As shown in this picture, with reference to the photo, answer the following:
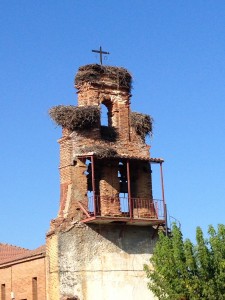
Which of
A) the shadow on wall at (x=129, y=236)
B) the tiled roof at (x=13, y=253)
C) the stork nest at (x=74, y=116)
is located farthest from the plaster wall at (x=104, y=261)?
the stork nest at (x=74, y=116)

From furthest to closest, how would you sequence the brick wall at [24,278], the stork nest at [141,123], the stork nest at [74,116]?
the stork nest at [141,123] → the stork nest at [74,116] → the brick wall at [24,278]

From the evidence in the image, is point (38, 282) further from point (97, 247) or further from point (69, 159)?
point (69, 159)

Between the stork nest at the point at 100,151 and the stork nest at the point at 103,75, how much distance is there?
9.32 ft

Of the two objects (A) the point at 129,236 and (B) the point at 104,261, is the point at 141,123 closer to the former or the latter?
(A) the point at 129,236

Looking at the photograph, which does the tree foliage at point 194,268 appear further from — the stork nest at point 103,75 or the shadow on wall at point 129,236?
the stork nest at point 103,75

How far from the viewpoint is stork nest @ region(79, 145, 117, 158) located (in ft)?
91.3

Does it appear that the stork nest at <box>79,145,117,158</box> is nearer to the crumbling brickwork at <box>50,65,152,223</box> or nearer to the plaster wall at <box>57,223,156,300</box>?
the crumbling brickwork at <box>50,65,152,223</box>

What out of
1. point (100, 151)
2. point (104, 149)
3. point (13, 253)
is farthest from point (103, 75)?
point (13, 253)

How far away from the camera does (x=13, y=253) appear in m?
35.0

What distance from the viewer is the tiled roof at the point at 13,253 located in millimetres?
28438

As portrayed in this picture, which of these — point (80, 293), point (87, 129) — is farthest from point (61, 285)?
point (87, 129)

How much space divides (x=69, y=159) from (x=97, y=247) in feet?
11.5

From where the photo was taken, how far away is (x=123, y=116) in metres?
30.2

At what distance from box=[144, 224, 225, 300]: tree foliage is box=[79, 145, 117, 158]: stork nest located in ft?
12.7
